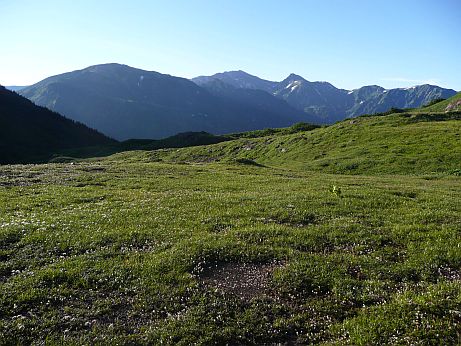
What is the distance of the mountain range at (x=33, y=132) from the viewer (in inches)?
5862

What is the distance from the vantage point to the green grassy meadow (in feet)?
35.0

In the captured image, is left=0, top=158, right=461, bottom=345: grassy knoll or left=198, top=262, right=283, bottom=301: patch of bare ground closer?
left=0, top=158, right=461, bottom=345: grassy knoll

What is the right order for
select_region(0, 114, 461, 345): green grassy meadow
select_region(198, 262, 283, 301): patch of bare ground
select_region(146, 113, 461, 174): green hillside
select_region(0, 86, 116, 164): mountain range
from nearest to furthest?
select_region(0, 114, 461, 345): green grassy meadow < select_region(198, 262, 283, 301): patch of bare ground < select_region(146, 113, 461, 174): green hillside < select_region(0, 86, 116, 164): mountain range

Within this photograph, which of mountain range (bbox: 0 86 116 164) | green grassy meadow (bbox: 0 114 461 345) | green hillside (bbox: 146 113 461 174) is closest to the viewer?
green grassy meadow (bbox: 0 114 461 345)

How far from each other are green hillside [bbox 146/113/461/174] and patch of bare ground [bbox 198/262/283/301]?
42554mm

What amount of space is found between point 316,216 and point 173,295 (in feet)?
35.0

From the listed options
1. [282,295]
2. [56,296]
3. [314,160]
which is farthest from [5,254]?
[314,160]

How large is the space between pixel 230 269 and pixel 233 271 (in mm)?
197

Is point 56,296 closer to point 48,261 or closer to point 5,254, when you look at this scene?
point 48,261

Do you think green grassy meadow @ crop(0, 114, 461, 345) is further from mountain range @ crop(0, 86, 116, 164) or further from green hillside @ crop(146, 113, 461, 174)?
mountain range @ crop(0, 86, 116, 164)

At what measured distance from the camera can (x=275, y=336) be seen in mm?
10594

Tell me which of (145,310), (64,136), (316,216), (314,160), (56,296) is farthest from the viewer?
(64,136)

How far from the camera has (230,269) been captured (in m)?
14.4

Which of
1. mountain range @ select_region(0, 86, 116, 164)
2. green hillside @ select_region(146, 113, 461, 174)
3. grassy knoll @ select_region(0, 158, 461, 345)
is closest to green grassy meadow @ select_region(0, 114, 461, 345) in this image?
grassy knoll @ select_region(0, 158, 461, 345)
